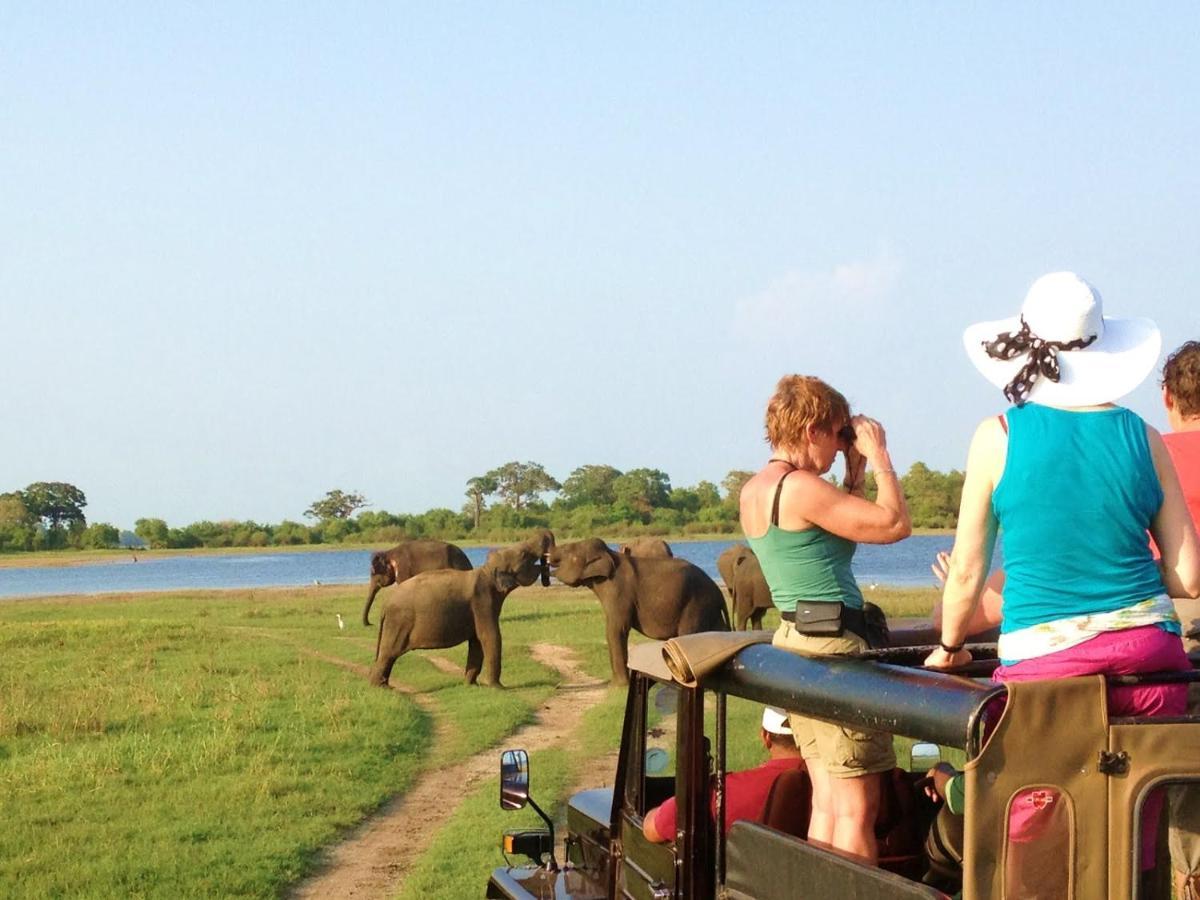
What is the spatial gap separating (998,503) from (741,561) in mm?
19365

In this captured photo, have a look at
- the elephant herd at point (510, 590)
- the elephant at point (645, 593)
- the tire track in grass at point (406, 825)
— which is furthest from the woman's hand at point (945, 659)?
the elephant at point (645, 593)

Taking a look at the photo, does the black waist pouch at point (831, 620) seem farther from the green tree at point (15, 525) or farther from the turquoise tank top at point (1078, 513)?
the green tree at point (15, 525)

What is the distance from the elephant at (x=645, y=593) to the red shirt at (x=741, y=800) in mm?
13318

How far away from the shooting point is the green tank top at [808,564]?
3.82m

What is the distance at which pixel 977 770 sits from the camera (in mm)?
2430

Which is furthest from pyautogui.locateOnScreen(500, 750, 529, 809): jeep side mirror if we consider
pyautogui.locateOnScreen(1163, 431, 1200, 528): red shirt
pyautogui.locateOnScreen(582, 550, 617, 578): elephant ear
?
pyautogui.locateOnScreen(582, 550, 617, 578): elephant ear

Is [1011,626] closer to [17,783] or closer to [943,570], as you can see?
[943,570]

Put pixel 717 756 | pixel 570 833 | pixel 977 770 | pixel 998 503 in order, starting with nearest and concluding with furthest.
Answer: pixel 977 770, pixel 998 503, pixel 717 756, pixel 570 833

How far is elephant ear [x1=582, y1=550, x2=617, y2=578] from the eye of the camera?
1773cm

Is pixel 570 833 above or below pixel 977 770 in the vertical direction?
below

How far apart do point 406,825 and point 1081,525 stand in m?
7.17

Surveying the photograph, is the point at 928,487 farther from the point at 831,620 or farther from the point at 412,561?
the point at 831,620

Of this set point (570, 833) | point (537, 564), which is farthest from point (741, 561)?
point (570, 833)

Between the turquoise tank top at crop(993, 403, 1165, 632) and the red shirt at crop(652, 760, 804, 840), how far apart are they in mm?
1005
